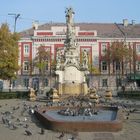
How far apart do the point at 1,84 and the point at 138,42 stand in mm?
31023

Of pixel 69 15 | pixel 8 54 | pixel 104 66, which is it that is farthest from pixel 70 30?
pixel 104 66

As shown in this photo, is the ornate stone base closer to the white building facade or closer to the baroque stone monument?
the baroque stone monument

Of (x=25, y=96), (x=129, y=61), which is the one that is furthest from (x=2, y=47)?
(x=129, y=61)

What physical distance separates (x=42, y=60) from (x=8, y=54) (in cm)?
3024

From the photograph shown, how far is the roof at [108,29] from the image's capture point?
87562mm

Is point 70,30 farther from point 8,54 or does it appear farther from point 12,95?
point 8,54

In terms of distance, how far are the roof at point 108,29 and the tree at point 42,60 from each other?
516 centimetres

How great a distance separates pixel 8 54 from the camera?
54.8 meters

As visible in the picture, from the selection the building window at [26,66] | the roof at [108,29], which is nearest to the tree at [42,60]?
the building window at [26,66]

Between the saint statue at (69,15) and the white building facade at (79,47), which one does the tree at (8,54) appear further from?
the white building facade at (79,47)

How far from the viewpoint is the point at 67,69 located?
147 ft

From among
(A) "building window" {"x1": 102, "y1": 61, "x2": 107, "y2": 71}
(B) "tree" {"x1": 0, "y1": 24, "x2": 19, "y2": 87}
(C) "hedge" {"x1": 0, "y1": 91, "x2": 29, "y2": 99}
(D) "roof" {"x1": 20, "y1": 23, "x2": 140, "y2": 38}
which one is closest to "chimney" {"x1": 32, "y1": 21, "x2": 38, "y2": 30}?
(D) "roof" {"x1": 20, "y1": 23, "x2": 140, "y2": 38}

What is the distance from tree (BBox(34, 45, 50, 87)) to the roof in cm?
516

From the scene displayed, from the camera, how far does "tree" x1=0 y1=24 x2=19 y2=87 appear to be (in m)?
53.8
